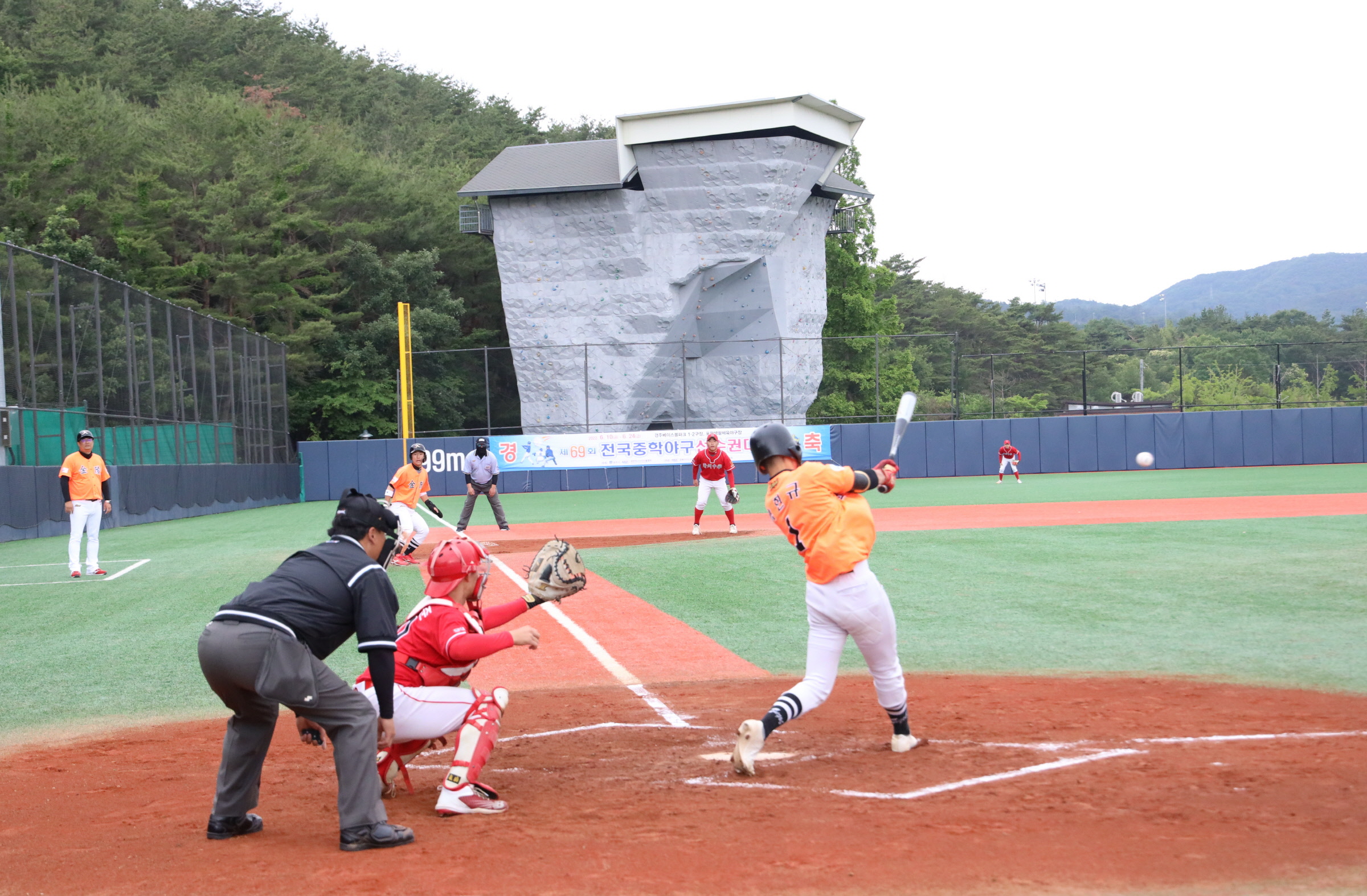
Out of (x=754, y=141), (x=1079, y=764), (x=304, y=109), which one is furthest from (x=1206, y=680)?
(x=304, y=109)

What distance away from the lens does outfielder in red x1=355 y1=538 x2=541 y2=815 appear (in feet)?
17.4

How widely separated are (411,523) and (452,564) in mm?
11279

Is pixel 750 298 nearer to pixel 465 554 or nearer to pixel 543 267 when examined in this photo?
pixel 543 267

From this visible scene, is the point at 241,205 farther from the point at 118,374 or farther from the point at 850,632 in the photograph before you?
the point at 850,632

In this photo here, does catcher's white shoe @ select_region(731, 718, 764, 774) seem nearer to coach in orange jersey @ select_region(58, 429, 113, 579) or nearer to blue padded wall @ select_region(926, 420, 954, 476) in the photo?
coach in orange jersey @ select_region(58, 429, 113, 579)

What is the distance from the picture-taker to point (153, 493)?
98.7ft

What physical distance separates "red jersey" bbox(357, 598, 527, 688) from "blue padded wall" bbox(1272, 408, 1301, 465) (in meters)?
46.7

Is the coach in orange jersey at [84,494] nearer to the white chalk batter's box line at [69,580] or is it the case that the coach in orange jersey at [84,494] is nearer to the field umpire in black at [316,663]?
the white chalk batter's box line at [69,580]

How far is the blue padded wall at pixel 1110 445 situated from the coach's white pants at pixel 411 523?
35.2m

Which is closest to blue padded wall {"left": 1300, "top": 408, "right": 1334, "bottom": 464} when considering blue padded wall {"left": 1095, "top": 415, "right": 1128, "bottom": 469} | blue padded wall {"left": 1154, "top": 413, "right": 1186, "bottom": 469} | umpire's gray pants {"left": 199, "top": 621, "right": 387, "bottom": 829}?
blue padded wall {"left": 1154, "top": 413, "right": 1186, "bottom": 469}

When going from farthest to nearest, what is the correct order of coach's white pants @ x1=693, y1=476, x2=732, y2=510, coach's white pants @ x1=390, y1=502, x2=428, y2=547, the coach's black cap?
1. coach's white pants @ x1=693, y1=476, x2=732, y2=510
2. coach's white pants @ x1=390, y1=502, x2=428, y2=547
3. the coach's black cap

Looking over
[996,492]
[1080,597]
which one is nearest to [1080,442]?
[996,492]

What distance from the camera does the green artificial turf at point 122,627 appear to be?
8.56m

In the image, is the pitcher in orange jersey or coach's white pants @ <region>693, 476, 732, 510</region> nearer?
the pitcher in orange jersey
